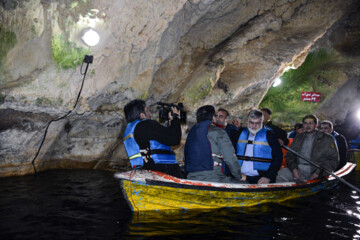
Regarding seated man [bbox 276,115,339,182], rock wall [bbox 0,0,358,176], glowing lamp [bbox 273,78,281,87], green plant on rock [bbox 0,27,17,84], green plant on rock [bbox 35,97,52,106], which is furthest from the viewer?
glowing lamp [bbox 273,78,281,87]

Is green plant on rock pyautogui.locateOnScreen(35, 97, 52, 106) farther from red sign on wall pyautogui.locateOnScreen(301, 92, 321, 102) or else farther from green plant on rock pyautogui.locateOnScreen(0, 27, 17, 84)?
red sign on wall pyautogui.locateOnScreen(301, 92, 321, 102)

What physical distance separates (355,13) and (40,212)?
48.7 ft

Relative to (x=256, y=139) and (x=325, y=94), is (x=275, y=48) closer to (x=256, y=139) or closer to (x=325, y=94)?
(x=256, y=139)

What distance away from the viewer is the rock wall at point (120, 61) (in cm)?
711

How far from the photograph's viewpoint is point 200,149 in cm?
456

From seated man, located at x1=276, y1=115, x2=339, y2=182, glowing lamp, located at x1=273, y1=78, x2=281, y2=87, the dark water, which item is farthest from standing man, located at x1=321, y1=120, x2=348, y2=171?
glowing lamp, located at x1=273, y1=78, x2=281, y2=87

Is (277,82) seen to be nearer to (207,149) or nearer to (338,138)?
(338,138)

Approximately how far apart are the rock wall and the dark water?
2.16 meters

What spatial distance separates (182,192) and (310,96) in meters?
13.7

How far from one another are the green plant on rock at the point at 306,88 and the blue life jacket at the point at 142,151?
495 inches

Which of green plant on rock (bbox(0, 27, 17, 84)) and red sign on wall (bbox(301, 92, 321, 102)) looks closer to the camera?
green plant on rock (bbox(0, 27, 17, 84))

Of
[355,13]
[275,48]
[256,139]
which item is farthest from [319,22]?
[256,139]

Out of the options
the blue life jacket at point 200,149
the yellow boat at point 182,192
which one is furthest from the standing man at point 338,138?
the blue life jacket at point 200,149

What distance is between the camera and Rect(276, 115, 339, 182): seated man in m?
6.11
